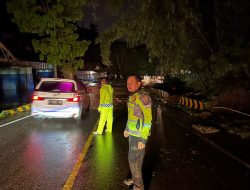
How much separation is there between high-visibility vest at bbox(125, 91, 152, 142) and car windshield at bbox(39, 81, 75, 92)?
8.41 m

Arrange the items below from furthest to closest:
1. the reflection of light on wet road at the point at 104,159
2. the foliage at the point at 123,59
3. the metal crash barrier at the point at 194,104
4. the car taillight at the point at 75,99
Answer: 1. the foliage at the point at 123,59
2. the metal crash barrier at the point at 194,104
3. the car taillight at the point at 75,99
4. the reflection of light on wet road at the point at 104,159

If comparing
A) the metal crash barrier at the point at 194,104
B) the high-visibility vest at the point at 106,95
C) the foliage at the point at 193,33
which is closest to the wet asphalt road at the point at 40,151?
the high-visibility vest at the point at 106,95

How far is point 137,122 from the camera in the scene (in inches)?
216

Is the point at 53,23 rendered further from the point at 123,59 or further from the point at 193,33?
the point at 123,59

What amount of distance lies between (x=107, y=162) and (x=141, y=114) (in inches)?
108

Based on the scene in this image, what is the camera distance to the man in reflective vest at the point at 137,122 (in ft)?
17.7

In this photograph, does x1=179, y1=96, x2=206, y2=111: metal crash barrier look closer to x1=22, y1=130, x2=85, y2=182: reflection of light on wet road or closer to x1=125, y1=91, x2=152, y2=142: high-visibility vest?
x1=22, y1=130, x2=85, y2=182: reflection of light on wet road

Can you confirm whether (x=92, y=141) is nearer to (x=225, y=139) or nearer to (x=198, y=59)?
(x=225, y=139)

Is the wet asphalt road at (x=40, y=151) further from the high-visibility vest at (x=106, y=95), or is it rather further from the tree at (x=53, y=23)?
the tree at (x=53, y=23)

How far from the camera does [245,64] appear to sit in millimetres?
15391

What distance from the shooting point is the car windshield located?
542 inches

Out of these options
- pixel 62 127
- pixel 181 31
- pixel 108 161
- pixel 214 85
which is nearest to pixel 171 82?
pixel 214 85

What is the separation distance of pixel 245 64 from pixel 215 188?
1021cm

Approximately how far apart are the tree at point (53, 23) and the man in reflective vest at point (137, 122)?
66.5 ft
